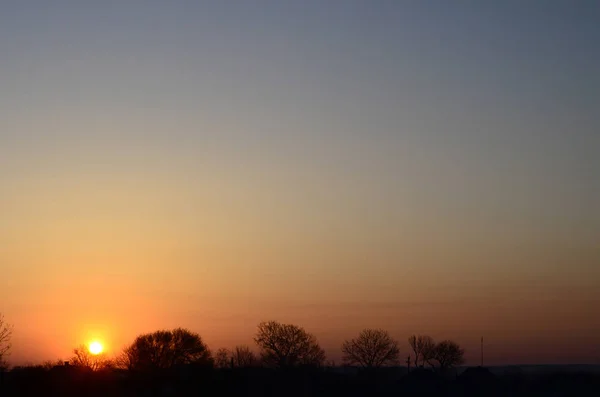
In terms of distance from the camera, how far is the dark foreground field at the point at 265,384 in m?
61.3

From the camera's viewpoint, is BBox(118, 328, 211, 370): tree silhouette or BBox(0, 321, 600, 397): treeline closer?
BBox(0, 321, 600, 397): treeline

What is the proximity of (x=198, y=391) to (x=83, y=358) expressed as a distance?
28.8 meters

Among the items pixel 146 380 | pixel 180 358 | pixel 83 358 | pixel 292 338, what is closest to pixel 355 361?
pixel 292 338

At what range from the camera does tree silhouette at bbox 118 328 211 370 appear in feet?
335

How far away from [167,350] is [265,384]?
35.1m

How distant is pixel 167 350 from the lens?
10550 centimetres

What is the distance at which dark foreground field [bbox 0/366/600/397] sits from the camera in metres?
61.3

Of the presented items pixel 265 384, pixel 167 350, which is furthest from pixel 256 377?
pixel 167 350

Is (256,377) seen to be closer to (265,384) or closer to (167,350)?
(265,384)

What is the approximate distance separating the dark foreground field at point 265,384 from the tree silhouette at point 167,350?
1964cm

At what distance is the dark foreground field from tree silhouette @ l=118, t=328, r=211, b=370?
1964 cm

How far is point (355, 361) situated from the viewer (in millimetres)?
132375

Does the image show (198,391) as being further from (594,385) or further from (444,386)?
(594,385)

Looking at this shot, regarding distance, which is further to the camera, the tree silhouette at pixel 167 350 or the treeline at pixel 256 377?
the tree silhouette at pixel 167 350
